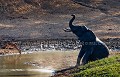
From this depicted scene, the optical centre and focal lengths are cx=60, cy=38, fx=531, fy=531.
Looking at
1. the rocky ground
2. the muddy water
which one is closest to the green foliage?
the muddy water

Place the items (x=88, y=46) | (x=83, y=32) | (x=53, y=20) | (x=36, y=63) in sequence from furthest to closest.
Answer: (x=53, y=20) < (x=36, y=63) < (x=83, y=32) < (x=88, y=46)

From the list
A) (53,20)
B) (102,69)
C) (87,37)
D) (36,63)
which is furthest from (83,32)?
(53,20)

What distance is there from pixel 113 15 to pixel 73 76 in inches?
755

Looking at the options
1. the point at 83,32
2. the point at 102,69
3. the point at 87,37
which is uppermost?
the point at 102,69

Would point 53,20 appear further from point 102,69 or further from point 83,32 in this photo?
point 102,69

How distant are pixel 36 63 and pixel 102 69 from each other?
5857 mm

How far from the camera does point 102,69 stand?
13.1 m

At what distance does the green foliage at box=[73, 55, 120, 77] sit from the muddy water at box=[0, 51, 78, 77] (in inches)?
80.8

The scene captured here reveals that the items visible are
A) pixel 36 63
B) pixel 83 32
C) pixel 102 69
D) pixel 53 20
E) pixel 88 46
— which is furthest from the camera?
pixel 53 20

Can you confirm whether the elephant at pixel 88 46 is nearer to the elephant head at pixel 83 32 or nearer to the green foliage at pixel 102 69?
the elephant head at pixel 83 32

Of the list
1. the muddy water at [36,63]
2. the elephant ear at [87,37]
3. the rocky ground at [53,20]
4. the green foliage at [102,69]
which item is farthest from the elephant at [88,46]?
the rocky ground at [53,20]

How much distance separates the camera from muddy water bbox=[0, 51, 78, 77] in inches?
648

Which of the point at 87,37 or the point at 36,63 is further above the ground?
the point at 87,37

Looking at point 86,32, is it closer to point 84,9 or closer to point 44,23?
point 44,23
